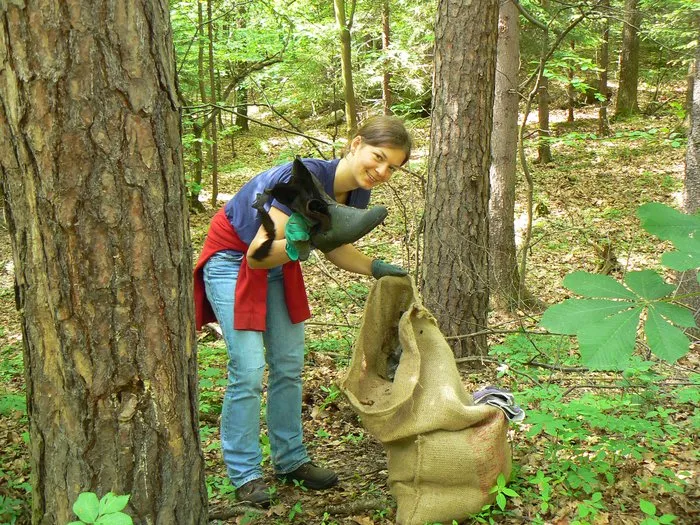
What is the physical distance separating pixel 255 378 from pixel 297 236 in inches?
29.8

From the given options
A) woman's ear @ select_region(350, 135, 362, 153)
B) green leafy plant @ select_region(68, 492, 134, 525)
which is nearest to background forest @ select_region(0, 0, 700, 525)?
green leafy plant @ select_region(68, 492, 134, 525)

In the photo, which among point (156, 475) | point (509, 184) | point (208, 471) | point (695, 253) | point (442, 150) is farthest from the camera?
point (509, 184)

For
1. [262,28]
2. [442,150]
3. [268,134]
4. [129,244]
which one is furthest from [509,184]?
[268,134]

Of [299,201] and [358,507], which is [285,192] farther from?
[358,507]

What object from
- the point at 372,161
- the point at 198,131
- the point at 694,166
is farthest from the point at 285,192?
the point at 198,131

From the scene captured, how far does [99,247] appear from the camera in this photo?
1664 mm

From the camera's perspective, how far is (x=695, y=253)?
4.94ft

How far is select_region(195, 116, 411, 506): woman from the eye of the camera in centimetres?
261

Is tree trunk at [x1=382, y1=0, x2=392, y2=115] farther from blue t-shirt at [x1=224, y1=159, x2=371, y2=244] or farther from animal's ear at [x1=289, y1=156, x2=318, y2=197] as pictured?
animal's ear at [x1=289, y1=156, x2=318, y2=197]

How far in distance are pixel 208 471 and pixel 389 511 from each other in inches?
45.2

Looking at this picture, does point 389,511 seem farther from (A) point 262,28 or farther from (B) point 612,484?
(A) point 262,28

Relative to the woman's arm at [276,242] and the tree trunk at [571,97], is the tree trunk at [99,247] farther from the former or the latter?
the tree trunk at [571,97]

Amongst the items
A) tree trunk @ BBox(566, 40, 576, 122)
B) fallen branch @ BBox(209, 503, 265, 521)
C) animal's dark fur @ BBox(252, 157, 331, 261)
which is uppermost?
tree trunk @ BBox(566, 40, 576, 122)

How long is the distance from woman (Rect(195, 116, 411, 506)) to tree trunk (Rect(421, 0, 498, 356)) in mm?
1290
